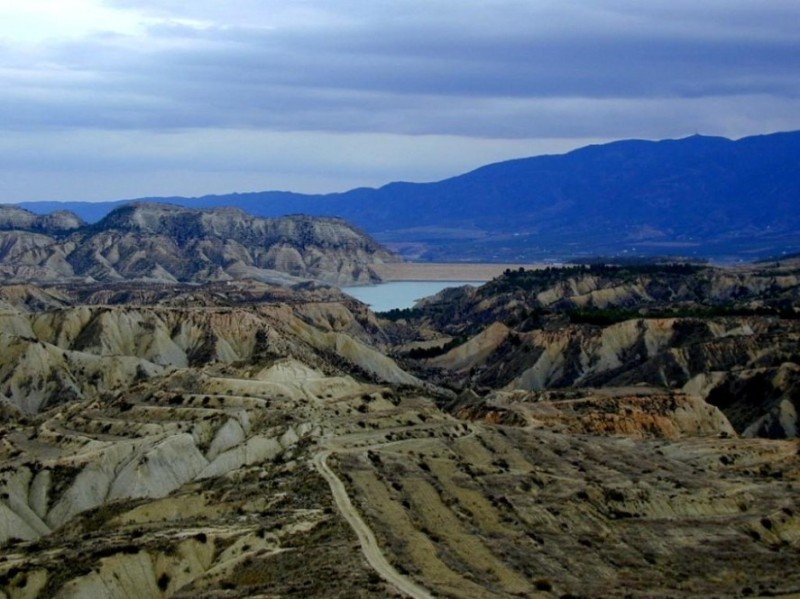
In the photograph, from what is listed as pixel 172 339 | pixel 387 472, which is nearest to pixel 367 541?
pixel 387 472

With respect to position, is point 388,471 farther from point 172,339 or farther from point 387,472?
point 172,339

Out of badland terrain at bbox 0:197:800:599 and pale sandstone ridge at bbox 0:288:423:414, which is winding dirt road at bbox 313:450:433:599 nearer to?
badland terrain at bbox 0:197:800:599

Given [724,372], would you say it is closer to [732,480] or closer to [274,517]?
[732,480]

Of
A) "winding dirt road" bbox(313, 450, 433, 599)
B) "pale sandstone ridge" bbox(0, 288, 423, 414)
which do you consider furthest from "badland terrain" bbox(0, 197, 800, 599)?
"pale sandstone ridge" bbox(0, 288, 423, 414)

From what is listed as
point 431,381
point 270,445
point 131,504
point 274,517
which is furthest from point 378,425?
point 431,381

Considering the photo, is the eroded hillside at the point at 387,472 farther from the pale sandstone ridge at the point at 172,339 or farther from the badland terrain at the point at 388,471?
the pale sandstone ridge at the point at 172,339

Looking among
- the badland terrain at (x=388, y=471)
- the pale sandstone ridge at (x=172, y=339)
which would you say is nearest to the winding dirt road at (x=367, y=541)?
the badland terrain at (x=388, y=471)
